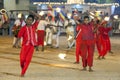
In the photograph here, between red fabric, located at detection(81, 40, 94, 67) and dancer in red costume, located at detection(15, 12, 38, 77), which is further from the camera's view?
red fabric, located at detection(81, 40, 94, 67)

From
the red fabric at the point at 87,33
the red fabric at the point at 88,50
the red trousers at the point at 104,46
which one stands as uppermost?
the red fabric at the point at 87,33

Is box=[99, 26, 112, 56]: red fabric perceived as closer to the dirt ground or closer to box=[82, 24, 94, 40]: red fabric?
the dirt ground

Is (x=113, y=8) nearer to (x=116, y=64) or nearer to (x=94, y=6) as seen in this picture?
(x=94, y=6)

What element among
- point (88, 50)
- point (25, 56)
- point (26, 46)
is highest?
point (26, 46)

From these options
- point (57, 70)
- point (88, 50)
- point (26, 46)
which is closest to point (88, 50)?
point (88, 50)

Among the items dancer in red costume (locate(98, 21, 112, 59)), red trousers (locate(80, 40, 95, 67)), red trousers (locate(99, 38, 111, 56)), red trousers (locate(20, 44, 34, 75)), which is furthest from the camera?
red trousers (locate(99, 38, 111, 56))

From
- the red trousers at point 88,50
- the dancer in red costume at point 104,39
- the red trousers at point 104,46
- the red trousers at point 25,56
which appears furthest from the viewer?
the red trousers at point 104,46

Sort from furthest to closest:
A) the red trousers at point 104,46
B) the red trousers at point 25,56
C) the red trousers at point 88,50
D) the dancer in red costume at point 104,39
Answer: the red trousers at point 104,46, the dancer in red costume at point 104,39, the red trousers at point 88,50, the red trousers at point 25,56

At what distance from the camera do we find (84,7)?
39781 mm

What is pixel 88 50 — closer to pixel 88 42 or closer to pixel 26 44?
pixel 88 42

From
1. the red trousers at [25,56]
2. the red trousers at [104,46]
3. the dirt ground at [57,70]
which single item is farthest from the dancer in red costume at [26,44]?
the red trousers at [104,46]

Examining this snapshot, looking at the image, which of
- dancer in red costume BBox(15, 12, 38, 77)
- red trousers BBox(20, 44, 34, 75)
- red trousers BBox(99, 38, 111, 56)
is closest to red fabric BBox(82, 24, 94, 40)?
dancer in red costume BBox(15, 12, 38, 77)

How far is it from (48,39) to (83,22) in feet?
32.1

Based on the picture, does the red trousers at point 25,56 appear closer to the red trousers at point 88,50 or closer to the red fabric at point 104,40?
the red trousers at point 88,50
